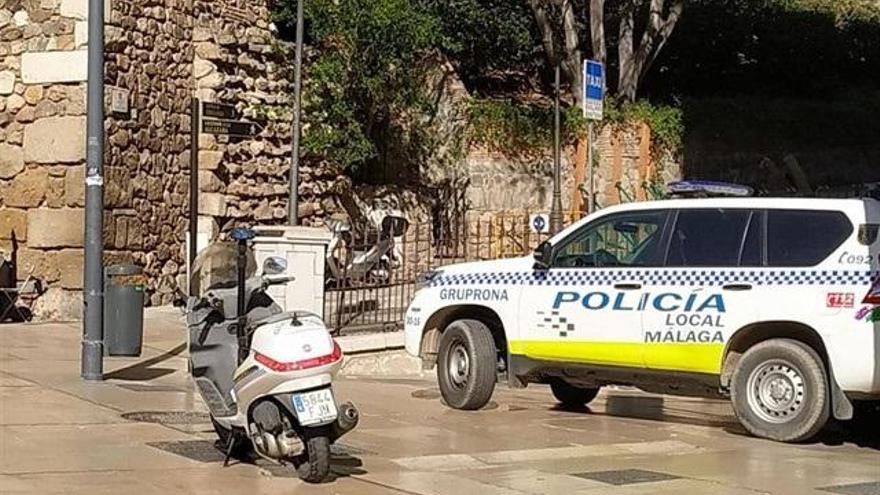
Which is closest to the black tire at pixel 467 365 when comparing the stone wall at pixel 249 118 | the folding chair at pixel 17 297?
the folding chair at pixel 17 297

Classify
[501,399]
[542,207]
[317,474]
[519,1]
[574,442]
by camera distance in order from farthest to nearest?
[519,1]
[542,207]
[501,399]
[574,442]
[317,474]

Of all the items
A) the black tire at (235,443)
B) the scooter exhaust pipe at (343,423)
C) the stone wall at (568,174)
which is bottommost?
the black tire at (235,443)

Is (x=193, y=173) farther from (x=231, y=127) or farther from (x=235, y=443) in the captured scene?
(x=235, y=443)

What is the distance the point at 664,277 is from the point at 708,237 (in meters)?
0.49

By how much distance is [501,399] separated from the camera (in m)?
14.0

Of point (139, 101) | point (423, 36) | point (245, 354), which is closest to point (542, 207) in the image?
point (423, 36)

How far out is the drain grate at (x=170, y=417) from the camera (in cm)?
1095

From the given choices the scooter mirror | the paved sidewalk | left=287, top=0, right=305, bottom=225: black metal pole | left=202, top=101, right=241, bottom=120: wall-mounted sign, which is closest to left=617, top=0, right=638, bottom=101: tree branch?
left=287, top=0, right=305, bottom=225: black metal pole

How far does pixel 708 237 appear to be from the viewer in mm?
11641

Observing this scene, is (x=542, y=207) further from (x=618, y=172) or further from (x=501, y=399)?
(x=501, y=399)

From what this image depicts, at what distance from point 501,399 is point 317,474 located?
18.2 feet

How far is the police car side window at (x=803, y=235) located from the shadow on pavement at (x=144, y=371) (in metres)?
6.14

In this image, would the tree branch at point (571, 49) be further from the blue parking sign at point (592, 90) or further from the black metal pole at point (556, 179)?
the blue parking sign at point (592, 90)

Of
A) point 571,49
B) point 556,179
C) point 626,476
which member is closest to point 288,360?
point 626,476
